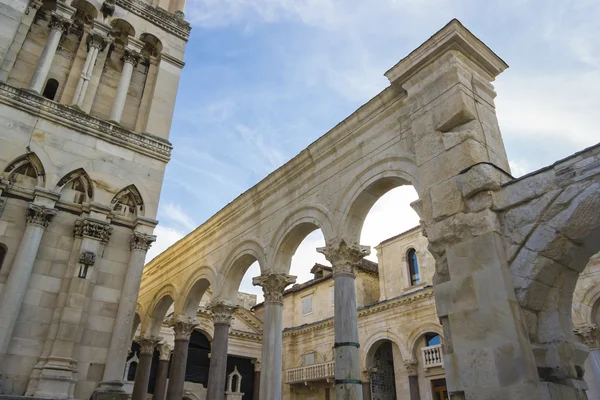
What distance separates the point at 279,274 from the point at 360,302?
549 inches

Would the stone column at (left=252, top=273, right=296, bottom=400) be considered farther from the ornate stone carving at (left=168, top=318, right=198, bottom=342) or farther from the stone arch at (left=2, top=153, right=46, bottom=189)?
the stone arch at (left=2, top=153, right=46, bottom=189)

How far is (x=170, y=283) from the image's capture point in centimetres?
1594

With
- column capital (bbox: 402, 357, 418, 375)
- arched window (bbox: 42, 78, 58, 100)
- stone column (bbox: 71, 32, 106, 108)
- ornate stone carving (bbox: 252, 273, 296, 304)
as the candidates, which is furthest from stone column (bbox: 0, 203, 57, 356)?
column capital (bbox: 402, 357, 418, 375)

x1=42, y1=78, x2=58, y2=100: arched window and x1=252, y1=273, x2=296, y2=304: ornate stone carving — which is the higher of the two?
x1=42, y1=78, x2=58, y2=100: arched window

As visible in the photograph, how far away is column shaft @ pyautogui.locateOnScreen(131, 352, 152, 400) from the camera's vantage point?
47.4 feet

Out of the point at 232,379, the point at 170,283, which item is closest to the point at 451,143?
the point at 170,283

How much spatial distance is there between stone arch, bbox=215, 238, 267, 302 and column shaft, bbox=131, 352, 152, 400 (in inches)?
186

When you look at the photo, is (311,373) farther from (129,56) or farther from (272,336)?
(129,56)

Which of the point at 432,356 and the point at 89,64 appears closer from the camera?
the point at 89,64

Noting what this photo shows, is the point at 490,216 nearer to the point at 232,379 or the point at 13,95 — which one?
the point at 13,95

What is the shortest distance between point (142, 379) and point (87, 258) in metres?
7.90

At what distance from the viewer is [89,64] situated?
34.8 feet

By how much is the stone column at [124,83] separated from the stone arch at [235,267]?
4826mm

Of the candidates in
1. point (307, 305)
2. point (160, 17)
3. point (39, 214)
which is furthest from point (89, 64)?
point (307, 305)
